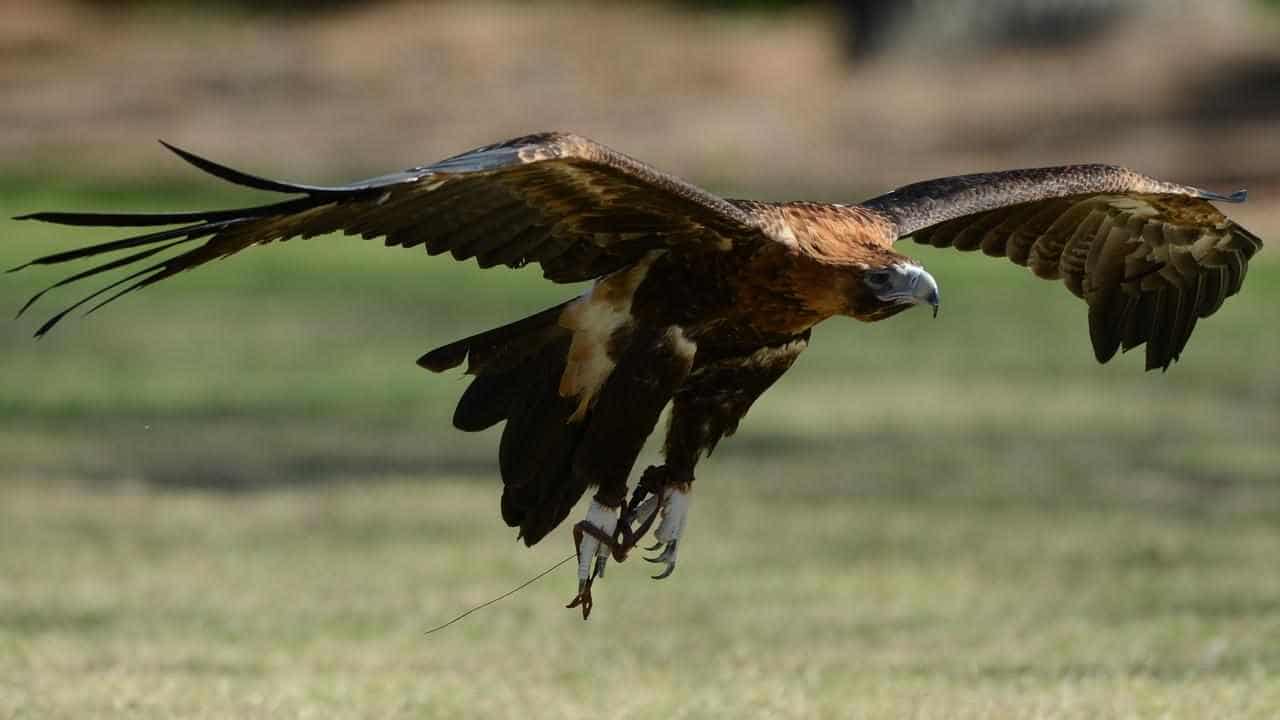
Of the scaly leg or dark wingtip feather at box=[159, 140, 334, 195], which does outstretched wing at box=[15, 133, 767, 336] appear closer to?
dark wingtip feather at box=[159, 140, 334, 195]

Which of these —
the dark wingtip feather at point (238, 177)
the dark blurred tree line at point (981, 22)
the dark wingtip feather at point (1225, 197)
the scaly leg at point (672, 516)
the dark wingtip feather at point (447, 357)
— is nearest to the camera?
the dark wingtip feather at point (238, 177)

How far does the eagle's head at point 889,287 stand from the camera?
19.5ft

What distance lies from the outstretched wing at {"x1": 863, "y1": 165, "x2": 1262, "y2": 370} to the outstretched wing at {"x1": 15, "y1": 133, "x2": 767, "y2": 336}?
4.88 ft

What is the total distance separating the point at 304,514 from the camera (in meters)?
10.5

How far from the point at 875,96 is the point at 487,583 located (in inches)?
762

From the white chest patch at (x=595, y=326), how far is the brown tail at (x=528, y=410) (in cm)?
3

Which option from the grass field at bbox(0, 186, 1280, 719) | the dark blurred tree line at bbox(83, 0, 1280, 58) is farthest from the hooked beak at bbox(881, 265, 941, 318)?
the dark blurred tree line at bbox(83, 0, 1280, 58)

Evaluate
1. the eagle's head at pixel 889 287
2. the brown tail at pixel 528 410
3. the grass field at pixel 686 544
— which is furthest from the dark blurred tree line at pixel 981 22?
the eagle's head at pixel 889 287

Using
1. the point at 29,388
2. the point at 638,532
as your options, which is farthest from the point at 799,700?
the point at 29,388

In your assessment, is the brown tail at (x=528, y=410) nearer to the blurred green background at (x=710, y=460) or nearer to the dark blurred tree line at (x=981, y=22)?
the blurred green background at (x=710, y=460)

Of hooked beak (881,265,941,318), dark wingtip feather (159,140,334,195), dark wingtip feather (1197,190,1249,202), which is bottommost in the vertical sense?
hooked beak (881,265,941,318)

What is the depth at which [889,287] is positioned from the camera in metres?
5.95

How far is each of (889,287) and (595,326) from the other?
2.46 feet

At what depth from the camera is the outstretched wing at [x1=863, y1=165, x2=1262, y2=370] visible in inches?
288
